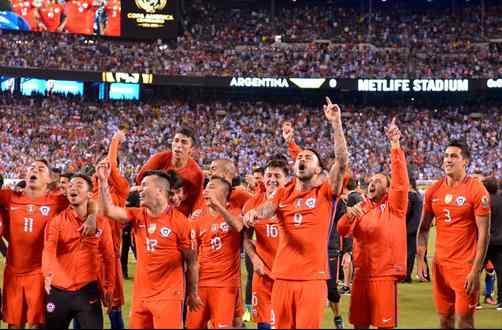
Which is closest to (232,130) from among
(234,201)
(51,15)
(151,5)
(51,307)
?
(151,5)

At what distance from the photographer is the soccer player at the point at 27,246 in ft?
27.9

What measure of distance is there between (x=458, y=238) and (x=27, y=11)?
43.7m

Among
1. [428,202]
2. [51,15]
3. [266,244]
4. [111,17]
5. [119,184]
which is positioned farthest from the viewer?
[111,17]

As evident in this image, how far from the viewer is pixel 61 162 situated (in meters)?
39.9

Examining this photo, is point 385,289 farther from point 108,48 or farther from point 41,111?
point 108,48

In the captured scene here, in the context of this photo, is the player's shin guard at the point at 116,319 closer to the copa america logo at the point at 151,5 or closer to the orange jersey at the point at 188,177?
the orange jersey at the point at 188,177

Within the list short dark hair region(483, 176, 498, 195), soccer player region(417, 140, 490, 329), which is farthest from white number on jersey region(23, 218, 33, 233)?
short dark hair region(483, 176, 498, 195)

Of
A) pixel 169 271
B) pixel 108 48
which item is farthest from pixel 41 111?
pixel 169 271

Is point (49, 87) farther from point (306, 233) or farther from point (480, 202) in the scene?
point (306, 233)

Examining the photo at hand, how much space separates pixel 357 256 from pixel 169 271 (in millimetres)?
2416

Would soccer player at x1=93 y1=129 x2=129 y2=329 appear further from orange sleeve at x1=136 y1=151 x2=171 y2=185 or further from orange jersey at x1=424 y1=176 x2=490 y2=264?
orange jersey at x1=424 y1=176 x2=490 y2=264

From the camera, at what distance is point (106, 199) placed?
24.7 ft

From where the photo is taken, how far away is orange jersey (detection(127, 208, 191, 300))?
7.49 metres

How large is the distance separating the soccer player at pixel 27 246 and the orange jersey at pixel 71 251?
0.29 meters
